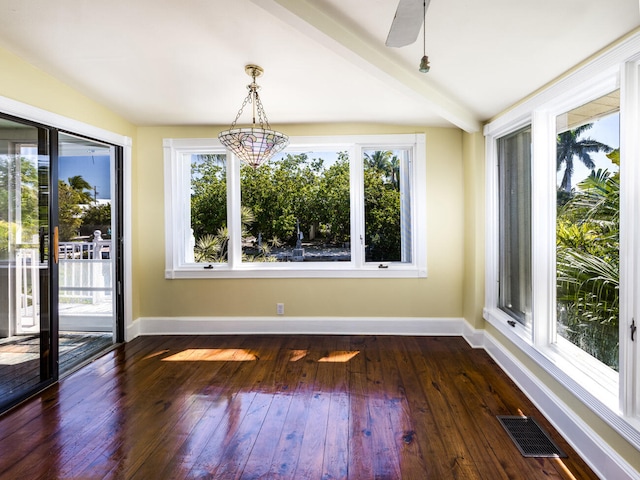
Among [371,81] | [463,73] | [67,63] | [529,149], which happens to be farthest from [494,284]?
[67,63]

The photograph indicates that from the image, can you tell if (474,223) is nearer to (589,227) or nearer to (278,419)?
(589,227)

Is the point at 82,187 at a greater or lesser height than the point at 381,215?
greater

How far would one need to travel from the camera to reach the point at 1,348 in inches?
102

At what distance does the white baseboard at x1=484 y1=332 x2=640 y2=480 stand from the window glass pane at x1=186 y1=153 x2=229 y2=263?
10.1ft

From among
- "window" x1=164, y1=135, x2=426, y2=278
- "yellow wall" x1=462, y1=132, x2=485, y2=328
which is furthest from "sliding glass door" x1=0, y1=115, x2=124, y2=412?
"yellow wall" x1=462, y1=132, x2=485, y2=328

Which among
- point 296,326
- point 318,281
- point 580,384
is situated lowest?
point 296,326

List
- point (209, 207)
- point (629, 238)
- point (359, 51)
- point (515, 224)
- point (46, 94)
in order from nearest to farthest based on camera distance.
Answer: point (629, 238)
point (359, 51)
point (46, 94)
point (515, 224)
point (209, 207)

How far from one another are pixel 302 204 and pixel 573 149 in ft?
8.48

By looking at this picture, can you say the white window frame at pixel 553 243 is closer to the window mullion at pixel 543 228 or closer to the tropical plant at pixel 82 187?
the window mullion at pixel 543 228

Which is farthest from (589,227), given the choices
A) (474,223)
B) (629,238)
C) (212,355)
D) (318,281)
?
(212,355)

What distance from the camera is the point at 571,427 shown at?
2.16 metres

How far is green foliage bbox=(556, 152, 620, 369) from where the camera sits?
2016mm

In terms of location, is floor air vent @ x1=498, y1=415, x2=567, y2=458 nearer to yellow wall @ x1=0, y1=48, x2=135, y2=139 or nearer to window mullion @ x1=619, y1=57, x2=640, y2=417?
window mullion @ x1=619, y1=57, x2=640, y2=417

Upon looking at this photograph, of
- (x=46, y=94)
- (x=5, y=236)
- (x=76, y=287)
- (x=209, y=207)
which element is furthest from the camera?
(x=209, y=207)
